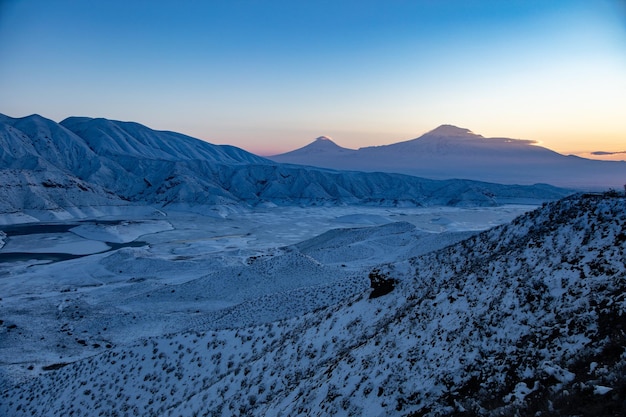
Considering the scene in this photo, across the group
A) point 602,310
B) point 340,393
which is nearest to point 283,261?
point 340,393

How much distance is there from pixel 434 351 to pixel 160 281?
126ft

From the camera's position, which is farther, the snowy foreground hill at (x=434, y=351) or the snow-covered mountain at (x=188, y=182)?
the snow-covered mountain at (x=188, y=182)

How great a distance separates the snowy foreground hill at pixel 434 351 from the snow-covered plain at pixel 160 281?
262 inches

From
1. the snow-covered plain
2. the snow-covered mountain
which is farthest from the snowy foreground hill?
the snow-covered mountain

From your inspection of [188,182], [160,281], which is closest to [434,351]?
[160,281]

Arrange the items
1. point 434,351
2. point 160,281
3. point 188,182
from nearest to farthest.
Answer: point 434,351, point 160,281, point 188,182

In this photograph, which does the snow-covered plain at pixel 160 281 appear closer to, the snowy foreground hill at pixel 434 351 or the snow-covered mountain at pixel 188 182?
the snowy foreground hill at pixel 434 351

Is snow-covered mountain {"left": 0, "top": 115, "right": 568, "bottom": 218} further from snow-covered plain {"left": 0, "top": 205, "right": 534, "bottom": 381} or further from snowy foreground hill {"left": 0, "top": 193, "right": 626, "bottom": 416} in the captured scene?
snowy foreground hill {"left": 0, "top": 193, "right": 626, "bottom": 416}

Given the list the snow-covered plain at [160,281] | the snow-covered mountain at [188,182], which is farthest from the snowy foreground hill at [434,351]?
the snow-covered mountain at [188,182]

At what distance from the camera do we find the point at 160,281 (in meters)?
41.4

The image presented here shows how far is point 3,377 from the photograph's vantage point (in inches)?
772

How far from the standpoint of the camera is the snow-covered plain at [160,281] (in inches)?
975

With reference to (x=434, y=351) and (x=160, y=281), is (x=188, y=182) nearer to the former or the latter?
(x=160, y=281)

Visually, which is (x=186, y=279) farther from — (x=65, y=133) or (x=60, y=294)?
(x=65, y=133)
